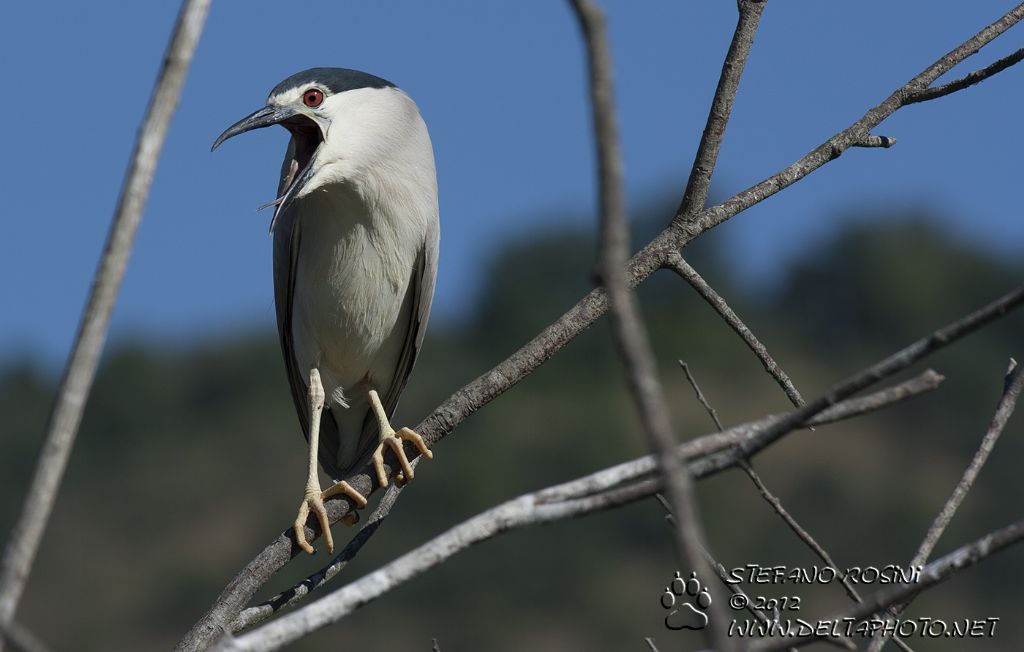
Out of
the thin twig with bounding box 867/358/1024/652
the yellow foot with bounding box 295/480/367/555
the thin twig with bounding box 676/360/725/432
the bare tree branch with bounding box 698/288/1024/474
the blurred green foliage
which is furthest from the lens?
the blurred green foliage

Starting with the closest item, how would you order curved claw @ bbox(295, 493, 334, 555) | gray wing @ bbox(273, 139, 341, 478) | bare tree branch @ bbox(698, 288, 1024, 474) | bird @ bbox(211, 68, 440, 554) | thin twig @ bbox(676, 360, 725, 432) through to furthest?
bare tree branch @ bbox(698, 288, 1024, 474) < thin twig @ bbox(676, 360, 725, 432) < curved claw @ bbox(295, 493, 334, 555) < bird @ bbox(211, 68, 440, 554) < gray wing @ bbox(273, 139, 341, 478)

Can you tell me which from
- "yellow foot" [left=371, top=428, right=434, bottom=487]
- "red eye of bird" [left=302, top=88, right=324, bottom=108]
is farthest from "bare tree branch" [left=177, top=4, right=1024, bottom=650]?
"red eye of bird" [left=302, top=88, right=324, bottom=108]

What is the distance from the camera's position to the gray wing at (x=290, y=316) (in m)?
4.68

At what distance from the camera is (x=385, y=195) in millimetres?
4426

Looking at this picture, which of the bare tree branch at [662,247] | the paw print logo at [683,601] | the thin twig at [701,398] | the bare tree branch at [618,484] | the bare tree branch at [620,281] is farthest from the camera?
the bare tree branch at [662,247]

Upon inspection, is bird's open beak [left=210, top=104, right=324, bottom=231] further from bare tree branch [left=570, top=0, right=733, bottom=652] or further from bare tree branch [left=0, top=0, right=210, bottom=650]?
bare tree branch [left=570, top=0, right=733, bottom=652]

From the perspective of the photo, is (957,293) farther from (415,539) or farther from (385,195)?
(385,195)

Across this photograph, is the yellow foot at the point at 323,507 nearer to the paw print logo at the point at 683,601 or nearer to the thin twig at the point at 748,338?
the paw print logo at the point at 683,601

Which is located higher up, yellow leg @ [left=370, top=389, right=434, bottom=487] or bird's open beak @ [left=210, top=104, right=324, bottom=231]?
bird's open beak @ [left=210, top=104, right=324, bottom=231]

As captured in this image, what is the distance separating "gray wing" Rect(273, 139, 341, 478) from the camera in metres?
4.68

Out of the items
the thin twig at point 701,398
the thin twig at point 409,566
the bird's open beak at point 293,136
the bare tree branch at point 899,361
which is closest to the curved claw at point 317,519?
the bird's open beak at point 293,136

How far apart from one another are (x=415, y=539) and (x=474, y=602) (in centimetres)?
346

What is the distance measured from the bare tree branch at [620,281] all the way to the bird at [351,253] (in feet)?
8.41

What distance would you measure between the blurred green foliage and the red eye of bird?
112ft
